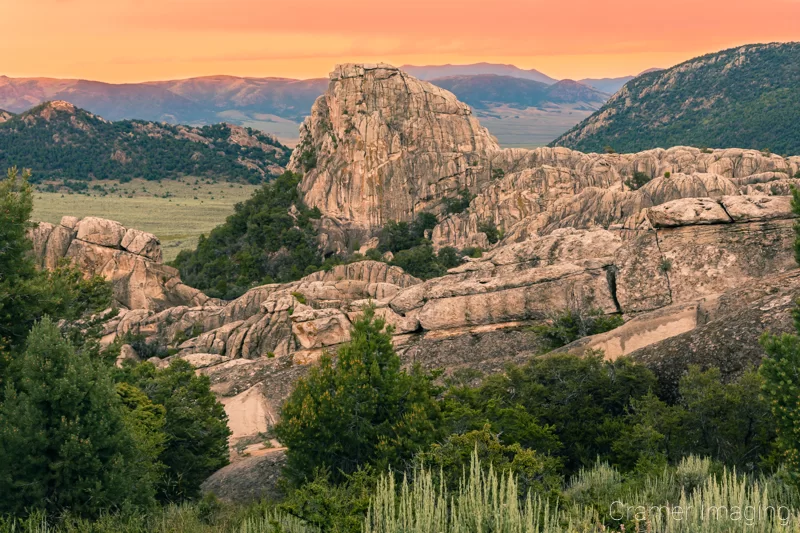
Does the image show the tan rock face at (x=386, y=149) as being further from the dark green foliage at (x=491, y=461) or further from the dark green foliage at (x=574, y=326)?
the dark green foliage at (x=491, y=461)

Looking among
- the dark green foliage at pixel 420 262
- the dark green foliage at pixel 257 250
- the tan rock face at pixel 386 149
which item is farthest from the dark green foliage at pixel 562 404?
the tan rock face at pixel 386 149

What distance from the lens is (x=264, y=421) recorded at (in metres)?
37.9

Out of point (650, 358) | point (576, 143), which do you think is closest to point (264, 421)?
point (650, 358)

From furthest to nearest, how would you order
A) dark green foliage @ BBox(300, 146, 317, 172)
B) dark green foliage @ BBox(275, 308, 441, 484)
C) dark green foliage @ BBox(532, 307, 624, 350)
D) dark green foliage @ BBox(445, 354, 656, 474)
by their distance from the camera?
dark green foliage @ BBox(300, 146, 317, 172) → dark green foliage @ BBox(532, 307, 624, 350) → dark green foliage @ BBox(445, 354, 656, 474) → dark green foliage @ BBox(275, 308, 441, 484)

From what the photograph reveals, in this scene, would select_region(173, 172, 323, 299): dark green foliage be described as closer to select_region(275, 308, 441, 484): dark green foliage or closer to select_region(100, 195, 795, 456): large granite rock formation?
select_region(100, 195, 795, 456): large granite rock formation

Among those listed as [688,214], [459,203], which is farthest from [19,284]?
[459,203]

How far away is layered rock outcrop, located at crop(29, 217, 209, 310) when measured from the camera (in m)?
77.4

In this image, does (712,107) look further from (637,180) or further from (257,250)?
(257,250)

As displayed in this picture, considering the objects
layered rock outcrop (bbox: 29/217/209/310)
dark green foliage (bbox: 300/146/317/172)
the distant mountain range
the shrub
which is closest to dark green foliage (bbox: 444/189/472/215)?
the shrub

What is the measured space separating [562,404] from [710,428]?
15.9 ft

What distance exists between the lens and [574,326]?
37.2 metres

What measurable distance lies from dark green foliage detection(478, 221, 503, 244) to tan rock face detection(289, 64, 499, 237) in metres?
11.6

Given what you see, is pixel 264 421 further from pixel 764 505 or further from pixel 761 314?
pixel 764 505

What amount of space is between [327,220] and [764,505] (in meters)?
97.5
